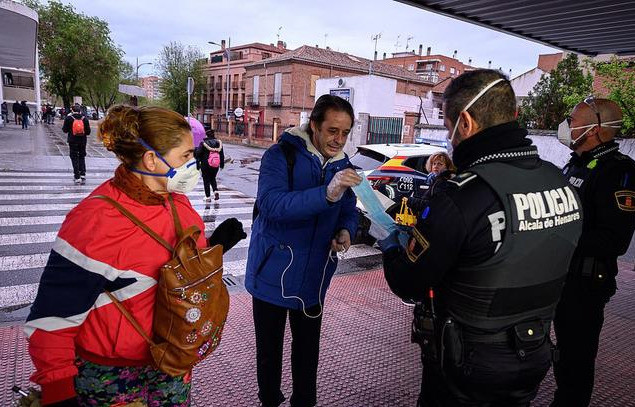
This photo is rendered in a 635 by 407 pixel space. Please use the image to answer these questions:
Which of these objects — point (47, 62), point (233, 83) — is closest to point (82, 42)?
point (47, 62)

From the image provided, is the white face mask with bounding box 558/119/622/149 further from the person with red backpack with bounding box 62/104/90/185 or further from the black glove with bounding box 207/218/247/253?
the person with red backpack with bounding box 62/104/90/185

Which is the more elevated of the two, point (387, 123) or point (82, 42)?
point (82, 42)

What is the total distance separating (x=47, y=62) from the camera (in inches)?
1517

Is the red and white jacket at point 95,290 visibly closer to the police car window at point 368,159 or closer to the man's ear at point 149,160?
the man's ear at point 149,160

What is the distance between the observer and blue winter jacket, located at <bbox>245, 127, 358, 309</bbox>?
7.25 ft

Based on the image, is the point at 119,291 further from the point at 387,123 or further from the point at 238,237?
the point at 387,123

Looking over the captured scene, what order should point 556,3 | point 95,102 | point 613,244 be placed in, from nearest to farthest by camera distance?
point 613,244 < point 556,3 < point 95,102

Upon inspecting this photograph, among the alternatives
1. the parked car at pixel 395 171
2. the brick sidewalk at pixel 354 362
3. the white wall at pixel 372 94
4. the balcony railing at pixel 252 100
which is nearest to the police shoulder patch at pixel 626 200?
the brick sidewalk at pixel 354 362

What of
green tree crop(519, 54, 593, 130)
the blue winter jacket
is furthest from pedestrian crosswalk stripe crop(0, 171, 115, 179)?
green tree crop(519, 54, 593, 130)

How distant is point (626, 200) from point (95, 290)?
9.27 feet

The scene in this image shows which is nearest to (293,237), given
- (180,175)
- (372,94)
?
(180,175)

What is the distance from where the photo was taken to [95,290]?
1380mm

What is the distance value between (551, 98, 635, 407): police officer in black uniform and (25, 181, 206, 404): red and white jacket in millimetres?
2412

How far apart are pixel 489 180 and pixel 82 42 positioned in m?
46.2
